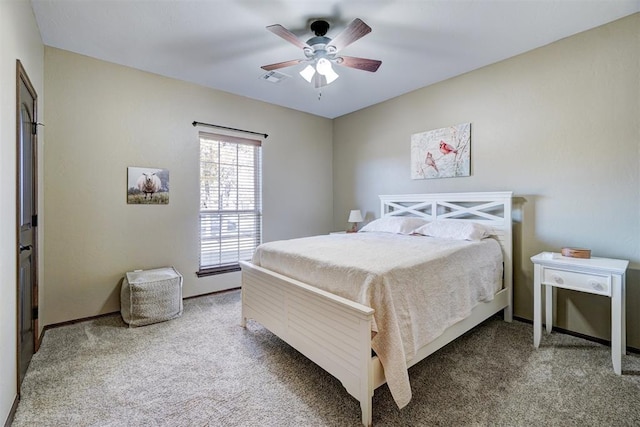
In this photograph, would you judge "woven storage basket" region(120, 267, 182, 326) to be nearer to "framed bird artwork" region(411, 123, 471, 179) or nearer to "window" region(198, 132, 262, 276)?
"window" region(198, 132, 262, 276)

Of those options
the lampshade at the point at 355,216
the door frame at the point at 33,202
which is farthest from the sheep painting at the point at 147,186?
the lampshade at the point at 355,216

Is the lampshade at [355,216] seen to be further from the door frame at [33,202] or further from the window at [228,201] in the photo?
the door frame at [33,202]

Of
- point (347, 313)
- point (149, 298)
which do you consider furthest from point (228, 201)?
point (347, 313)

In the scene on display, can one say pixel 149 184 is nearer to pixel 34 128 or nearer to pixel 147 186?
pixel 147 186

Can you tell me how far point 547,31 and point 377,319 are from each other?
304cm

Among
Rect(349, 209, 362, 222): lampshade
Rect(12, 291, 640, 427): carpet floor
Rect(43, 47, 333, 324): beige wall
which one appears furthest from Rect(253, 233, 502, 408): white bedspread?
Rect(349, 209, 362, 222): lampshade

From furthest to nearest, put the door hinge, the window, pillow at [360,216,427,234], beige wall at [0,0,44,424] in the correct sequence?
the window, pillow at [360,216,427,234], the door hinge, beige wall at [0,0,44,424]

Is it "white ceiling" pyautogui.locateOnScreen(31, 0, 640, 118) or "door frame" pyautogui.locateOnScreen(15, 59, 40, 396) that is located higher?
"white ceiling" pyautogui.locateOnScreen(31, 0, 640, 118)

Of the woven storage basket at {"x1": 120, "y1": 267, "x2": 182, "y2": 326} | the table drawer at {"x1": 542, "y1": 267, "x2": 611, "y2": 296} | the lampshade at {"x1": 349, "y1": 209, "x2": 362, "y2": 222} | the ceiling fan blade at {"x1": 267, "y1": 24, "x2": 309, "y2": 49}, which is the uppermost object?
the ceiling fan blade at {"x1": 267, "y1": 24, "x2": 309, "y2": 49}

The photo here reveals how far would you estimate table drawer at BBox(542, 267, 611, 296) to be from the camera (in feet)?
7.13

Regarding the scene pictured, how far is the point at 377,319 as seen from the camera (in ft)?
5.59

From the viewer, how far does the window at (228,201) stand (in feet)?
13.0

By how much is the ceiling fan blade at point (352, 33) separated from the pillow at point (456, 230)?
6.85ft

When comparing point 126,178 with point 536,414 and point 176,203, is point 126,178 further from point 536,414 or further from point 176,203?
point 536,414
